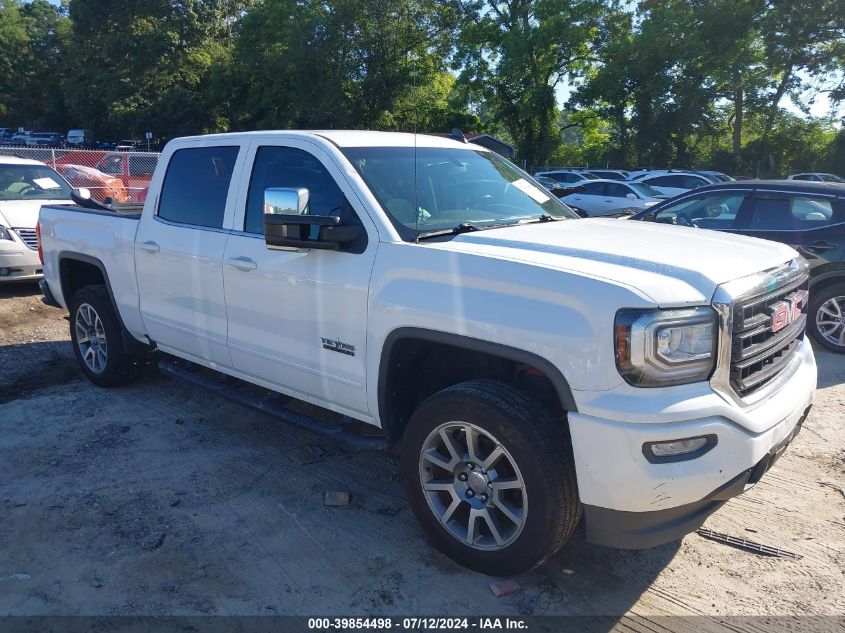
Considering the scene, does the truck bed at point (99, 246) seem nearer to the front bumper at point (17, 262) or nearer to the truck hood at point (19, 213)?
the front bumper at point (17, 262)

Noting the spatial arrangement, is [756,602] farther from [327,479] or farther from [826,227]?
[826,227]

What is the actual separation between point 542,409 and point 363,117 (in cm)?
3489

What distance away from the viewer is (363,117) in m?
35.9

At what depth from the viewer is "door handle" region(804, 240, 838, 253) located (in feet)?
23.3

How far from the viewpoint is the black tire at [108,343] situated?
5.53 m

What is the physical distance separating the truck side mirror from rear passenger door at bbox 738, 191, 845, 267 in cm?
558

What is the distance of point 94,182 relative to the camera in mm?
16297

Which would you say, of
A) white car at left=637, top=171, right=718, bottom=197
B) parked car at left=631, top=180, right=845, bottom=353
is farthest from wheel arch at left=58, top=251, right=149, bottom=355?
Result: white car at left=637, top=171, right=718, bottom=197

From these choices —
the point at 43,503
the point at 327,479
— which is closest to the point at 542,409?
the point at 327,479

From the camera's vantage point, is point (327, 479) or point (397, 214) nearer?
point (397, 214)

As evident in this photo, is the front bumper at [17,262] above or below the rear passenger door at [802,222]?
below

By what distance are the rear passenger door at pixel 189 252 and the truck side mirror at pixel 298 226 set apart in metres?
0.96

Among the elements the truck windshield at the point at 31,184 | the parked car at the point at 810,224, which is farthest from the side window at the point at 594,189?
the truck windshield at the point at 31,184

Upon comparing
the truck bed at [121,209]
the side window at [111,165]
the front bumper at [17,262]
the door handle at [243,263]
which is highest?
the side window at [111,165]
